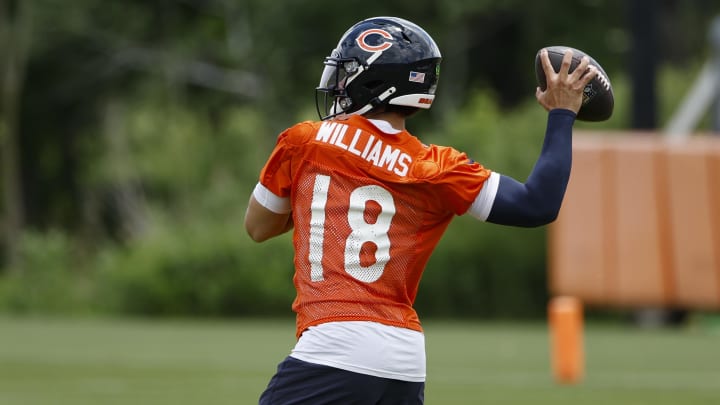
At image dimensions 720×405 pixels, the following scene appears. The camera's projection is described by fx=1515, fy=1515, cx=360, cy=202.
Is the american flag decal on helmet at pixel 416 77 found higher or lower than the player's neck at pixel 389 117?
higher

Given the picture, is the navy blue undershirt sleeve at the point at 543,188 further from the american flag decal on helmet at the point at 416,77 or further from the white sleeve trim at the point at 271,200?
the white sleeve trim at the point at 271,200

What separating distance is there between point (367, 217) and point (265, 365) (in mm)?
9513

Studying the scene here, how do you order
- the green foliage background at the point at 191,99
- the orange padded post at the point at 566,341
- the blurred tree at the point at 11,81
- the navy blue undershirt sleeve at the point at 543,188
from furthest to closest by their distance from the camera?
the blurred tree at the point at 11,81 < the green foliage background at the point at 191,99 < the orange padded post at the point at 566,341 < the navy blue undershirt sleeve at the point at 543,188

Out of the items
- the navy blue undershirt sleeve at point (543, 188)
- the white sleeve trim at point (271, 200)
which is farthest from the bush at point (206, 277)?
the navy blue undershirt sleeve at point (543, 188)

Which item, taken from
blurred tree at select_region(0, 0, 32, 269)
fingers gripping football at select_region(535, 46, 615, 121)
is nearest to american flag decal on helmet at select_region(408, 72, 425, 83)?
fingers gripping football at select_region(535, 46, 615, 121)

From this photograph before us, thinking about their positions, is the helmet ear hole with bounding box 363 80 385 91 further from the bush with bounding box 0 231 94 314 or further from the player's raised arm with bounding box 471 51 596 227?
the bush with bounding box 0 231 94 314

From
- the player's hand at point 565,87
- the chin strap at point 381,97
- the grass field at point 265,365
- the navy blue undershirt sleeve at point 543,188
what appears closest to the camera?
the navy blue undershirt sleeve at point 543,188

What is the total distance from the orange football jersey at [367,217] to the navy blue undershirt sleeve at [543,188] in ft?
0.32

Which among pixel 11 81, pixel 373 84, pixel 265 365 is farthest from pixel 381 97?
pixel 11 81

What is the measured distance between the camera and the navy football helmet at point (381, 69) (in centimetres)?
480

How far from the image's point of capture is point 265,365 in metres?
14.1

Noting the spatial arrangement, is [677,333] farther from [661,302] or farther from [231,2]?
[231,2]

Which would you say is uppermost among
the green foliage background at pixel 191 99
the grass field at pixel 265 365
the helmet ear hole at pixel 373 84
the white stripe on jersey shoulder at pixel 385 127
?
the green foliage background at pixel 191 99

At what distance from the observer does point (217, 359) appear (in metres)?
14.8
